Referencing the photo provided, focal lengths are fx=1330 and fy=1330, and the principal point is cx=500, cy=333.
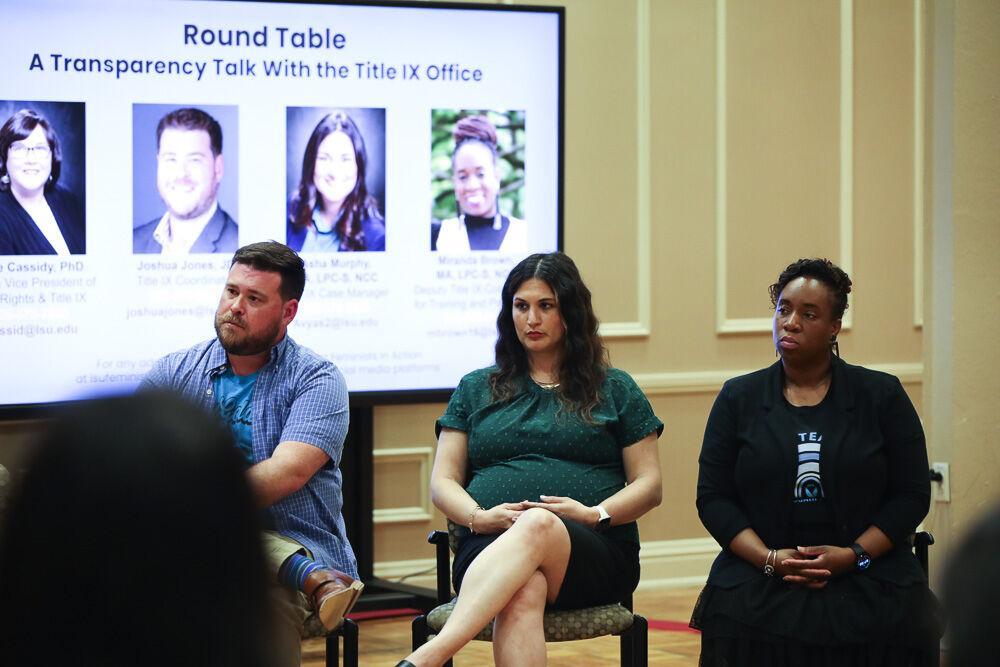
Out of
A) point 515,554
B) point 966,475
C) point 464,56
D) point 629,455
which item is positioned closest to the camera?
point 515,554

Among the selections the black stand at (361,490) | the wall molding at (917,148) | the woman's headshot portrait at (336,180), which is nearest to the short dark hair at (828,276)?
the woman's headshot portrait at (336,180)

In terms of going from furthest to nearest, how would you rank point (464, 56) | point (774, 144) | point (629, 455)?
point (774, 144) → point (464, 56) → point (629, 455)

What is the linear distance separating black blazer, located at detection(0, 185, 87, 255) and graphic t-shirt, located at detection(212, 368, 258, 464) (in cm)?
135

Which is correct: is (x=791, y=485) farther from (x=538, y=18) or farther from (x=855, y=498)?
(x=538, y=18)

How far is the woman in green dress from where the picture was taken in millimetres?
3188

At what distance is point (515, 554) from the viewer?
3.19m

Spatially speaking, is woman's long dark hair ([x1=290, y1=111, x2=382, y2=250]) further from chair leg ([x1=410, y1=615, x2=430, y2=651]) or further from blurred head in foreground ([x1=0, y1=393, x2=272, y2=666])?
blurred head in foreground ([x1=0, y1=393, x2=272, y2=666])

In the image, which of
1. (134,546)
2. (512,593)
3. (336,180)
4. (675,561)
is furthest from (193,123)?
(134,546)

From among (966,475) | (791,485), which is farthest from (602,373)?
(966,475)

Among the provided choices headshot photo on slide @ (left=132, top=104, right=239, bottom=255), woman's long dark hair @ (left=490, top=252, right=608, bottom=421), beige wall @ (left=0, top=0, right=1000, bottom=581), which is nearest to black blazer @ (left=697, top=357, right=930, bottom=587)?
woman's long dark hair @ (left=490, top=252, right=608, bottom=421)

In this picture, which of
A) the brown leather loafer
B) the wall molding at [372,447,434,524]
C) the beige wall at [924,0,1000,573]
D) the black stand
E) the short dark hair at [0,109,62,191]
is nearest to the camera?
the brown leather loafer

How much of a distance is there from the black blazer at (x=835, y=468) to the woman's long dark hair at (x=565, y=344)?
37 cm

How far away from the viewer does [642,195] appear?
5.64 meters

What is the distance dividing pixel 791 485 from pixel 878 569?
0.29 m
